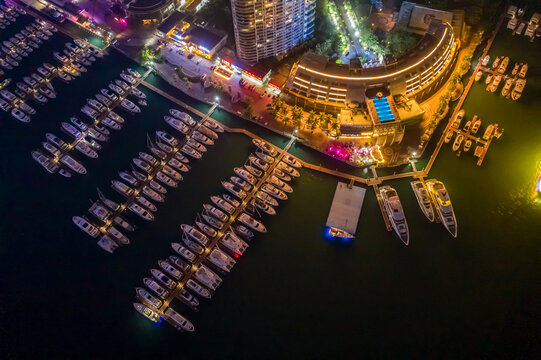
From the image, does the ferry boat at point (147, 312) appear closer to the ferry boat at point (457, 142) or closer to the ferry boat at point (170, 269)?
the ferry boat at point (170, 269)

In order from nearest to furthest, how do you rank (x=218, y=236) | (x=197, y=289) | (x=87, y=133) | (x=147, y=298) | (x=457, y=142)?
(x=147, y=298), (x=197, y=289), (x=218, y=236), (x=457, y=142), (x=87, y=133)

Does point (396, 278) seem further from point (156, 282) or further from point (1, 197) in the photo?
point (1, 197)

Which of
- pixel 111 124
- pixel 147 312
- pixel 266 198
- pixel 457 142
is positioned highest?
pixel 457 142

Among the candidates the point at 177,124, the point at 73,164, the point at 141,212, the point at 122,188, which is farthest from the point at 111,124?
the point at 141,212

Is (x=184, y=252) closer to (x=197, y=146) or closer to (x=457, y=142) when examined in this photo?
(x=197, y=146)

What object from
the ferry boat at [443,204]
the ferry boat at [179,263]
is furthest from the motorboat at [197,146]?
the ferry boat at [443,204]

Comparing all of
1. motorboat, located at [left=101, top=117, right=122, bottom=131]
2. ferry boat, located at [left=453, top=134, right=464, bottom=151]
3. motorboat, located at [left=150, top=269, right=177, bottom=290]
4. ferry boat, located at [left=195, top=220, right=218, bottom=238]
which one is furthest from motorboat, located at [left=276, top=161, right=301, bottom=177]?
motorboat, located at [left=101, top=117, right=122, bottom=131]
